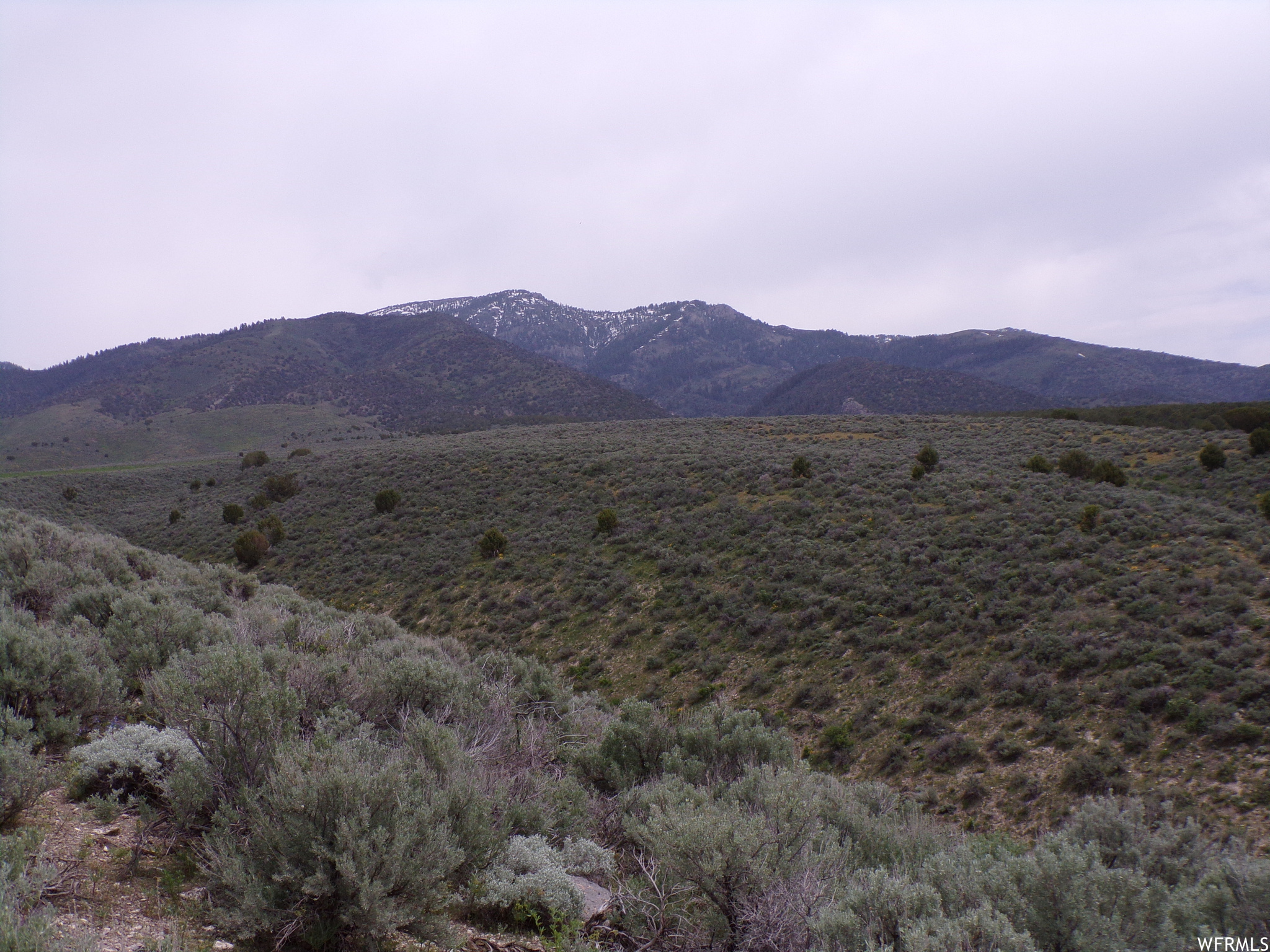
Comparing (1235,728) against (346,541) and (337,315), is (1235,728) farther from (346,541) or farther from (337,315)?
(337,315)

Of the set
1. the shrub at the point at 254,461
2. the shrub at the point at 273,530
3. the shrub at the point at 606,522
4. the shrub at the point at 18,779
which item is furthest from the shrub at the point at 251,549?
the shrub at the point at 18,779

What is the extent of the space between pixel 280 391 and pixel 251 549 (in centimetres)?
10375

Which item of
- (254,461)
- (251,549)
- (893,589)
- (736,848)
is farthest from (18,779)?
(254,461)

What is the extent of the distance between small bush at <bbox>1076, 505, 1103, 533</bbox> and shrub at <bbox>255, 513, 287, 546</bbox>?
29014 mm

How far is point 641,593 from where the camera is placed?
16.9 meters

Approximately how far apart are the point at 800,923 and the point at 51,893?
3904 millimetres

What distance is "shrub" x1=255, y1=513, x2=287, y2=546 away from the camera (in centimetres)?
2639

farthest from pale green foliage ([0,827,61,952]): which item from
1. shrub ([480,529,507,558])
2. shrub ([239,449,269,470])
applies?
shrub ([239,449,269,470])

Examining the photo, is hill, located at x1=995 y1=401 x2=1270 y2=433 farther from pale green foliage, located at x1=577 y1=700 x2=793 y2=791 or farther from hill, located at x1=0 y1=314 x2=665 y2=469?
hill, located at x1=0 y1=314 x2=665 y2=469

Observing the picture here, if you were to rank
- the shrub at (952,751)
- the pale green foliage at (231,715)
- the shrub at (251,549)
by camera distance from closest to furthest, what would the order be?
1. the pale green foliage at (231,715)
2. the shrub at (952,751)
3. the shrub at (251,549)

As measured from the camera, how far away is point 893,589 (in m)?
13.8

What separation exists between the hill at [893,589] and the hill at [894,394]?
3084 inches

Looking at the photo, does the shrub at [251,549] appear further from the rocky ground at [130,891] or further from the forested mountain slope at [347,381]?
the forested mountain slope at [347,381]

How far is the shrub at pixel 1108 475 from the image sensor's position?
20.3 metres
